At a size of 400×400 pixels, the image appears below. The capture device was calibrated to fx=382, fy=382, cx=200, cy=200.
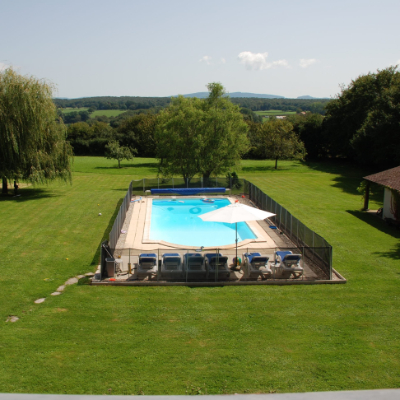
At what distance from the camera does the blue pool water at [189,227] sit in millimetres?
19500

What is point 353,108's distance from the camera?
49.3 metres

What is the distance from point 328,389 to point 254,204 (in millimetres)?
19090

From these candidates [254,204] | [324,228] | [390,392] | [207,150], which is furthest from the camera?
[207,150]

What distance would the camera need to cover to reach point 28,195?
28875mm

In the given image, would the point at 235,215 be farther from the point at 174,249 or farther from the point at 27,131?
the point at 27,131

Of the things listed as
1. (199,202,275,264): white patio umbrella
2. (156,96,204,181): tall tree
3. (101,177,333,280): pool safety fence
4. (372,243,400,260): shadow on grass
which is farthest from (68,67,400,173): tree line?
(199,202,275,264): white patio umbrella

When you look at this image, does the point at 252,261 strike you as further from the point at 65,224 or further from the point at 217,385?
the point at 65,224

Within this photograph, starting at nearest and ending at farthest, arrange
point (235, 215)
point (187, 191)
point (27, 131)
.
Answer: point (235, 215) < point (27, 131) < point (187, 191)

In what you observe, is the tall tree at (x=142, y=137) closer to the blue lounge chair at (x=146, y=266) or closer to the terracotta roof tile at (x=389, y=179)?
the terracotta roof tile at (x=389, y=179)

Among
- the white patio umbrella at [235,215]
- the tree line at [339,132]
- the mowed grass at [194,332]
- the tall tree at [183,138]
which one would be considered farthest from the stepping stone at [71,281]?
the tree line at [339,132]

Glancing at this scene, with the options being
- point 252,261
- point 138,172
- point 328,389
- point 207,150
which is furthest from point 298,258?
point 138,172

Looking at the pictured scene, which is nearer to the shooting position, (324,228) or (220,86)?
(324,228)

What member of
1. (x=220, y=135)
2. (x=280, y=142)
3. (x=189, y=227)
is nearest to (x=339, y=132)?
(x=280, y=142)

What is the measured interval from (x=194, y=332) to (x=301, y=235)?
326 inches
